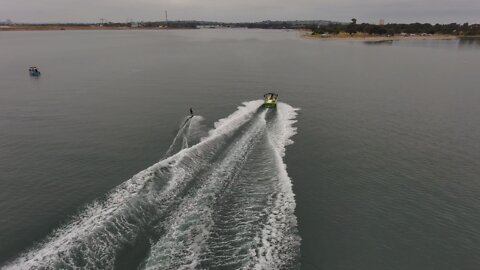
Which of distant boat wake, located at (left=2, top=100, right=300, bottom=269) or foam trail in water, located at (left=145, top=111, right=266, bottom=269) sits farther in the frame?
distant boat wake, located at (left=2, top=100, right=300, bottom=269)

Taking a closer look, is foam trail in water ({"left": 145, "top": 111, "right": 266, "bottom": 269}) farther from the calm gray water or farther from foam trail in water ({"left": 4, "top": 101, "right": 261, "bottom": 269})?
foam trail in water ({"left": 4, "top": 101, "right": 261, "bottom": 269})

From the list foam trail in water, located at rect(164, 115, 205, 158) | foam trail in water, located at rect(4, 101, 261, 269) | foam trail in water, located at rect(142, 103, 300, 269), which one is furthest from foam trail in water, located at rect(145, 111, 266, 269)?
foam trail in water, located at rect(164, 115, 205, 158)

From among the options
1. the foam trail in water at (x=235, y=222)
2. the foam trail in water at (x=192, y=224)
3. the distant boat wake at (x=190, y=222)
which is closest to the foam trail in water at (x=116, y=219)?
the distant boat wake at (x=190, y=222)

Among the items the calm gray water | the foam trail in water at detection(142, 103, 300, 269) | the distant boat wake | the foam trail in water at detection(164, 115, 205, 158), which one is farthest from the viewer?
the foam trail in water at detection(164, 115, 205, 158)

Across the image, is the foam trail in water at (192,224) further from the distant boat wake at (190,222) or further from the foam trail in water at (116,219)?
the foam trail in water at (116,219)

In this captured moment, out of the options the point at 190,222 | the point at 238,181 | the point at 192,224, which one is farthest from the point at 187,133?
the point at 192,224

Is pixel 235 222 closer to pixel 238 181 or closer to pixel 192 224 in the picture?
pixel 192 224
